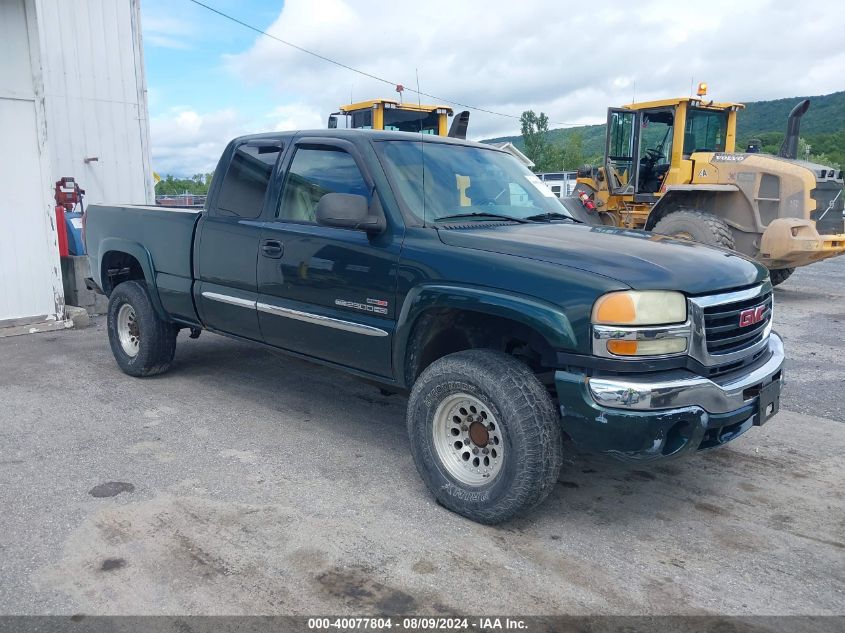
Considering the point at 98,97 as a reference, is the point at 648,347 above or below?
below

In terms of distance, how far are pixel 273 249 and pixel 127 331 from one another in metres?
2.43

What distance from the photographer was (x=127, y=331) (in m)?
6.25

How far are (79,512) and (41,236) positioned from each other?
17.9 ft

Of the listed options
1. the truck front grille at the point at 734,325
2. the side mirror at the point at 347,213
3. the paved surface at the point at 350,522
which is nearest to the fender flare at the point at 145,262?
the paved surface at the point at 350,522

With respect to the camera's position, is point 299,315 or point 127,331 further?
point 127,331

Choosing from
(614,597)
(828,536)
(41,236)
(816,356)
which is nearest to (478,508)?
(614,597)

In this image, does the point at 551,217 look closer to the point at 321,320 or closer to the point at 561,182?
the point at 321,320

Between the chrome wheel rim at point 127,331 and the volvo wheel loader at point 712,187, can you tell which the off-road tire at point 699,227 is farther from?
the chrome wheel rim at point 127,331

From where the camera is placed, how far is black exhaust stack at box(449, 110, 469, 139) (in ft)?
20.9

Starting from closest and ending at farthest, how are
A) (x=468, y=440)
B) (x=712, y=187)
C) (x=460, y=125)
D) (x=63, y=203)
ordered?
(x=468, y=440) → (x=460, y=125) → (x=63, y=203) → (x=712, y=187)

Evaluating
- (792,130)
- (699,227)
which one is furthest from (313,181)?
(792,130)

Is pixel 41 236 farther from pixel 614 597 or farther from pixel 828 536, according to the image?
pixel 828 536

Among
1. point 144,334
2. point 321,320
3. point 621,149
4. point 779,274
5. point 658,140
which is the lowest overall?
point 779,274

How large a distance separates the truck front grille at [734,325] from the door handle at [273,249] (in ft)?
8.43
